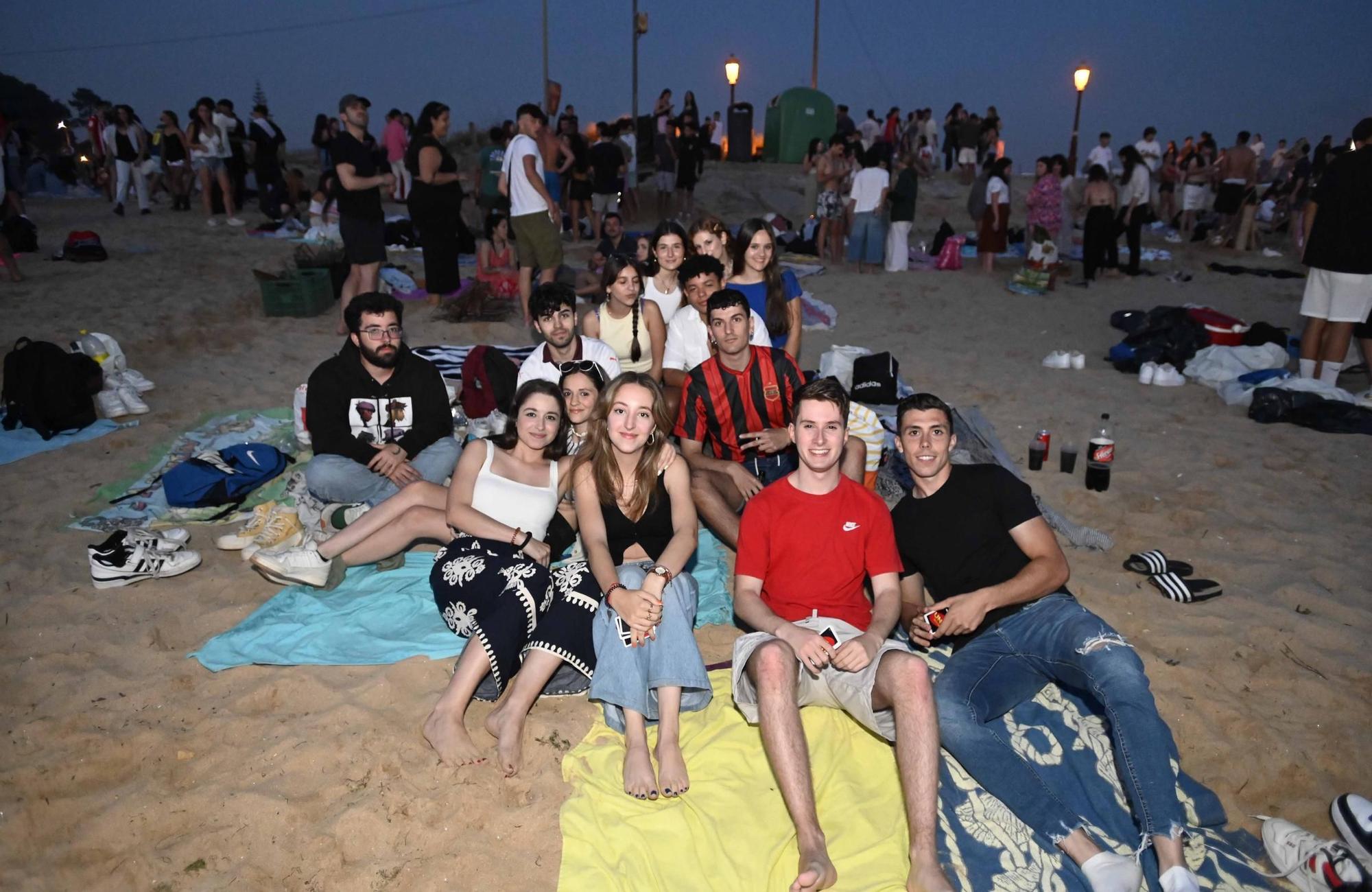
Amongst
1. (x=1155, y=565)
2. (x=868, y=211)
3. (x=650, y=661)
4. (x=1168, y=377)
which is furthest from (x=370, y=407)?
(x=868, y=211)

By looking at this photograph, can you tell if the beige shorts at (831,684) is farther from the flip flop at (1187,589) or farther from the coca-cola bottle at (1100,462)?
the coca-cola bottle at (1100,462)

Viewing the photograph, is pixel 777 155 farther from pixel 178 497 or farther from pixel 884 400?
pixel 178 497

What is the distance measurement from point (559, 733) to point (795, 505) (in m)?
1.28

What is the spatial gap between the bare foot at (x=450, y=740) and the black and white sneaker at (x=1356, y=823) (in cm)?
298

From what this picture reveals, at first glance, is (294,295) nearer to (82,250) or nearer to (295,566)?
(82,250)

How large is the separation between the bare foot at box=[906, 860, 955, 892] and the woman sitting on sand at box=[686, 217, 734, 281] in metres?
3.85

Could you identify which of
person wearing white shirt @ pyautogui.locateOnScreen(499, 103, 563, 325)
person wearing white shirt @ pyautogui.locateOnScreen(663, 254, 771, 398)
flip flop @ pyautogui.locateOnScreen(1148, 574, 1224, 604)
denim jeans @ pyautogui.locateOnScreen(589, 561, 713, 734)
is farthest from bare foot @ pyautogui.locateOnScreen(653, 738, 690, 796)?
person wearing white shirt @ pyautogui.locateOnScreen(499, 103, 563, 325)

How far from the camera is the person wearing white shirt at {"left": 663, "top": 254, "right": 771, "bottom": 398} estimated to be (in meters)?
5.04

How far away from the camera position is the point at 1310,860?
2775 mm

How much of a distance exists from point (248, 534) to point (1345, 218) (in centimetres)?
788

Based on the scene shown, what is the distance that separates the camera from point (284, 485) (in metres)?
5.20

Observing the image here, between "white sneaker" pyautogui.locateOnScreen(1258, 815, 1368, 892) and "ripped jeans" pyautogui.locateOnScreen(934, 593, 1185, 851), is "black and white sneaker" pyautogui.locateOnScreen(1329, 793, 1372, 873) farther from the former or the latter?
"ripped jeans" pyautogui.locateOnScreen(934, 593, 1185, 851)

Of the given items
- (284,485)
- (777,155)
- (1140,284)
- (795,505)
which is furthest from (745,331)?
(777,155)

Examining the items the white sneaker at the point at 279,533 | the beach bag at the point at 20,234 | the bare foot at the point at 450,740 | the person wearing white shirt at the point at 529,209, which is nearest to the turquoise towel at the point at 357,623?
the white sneaker at the point at 279,533
